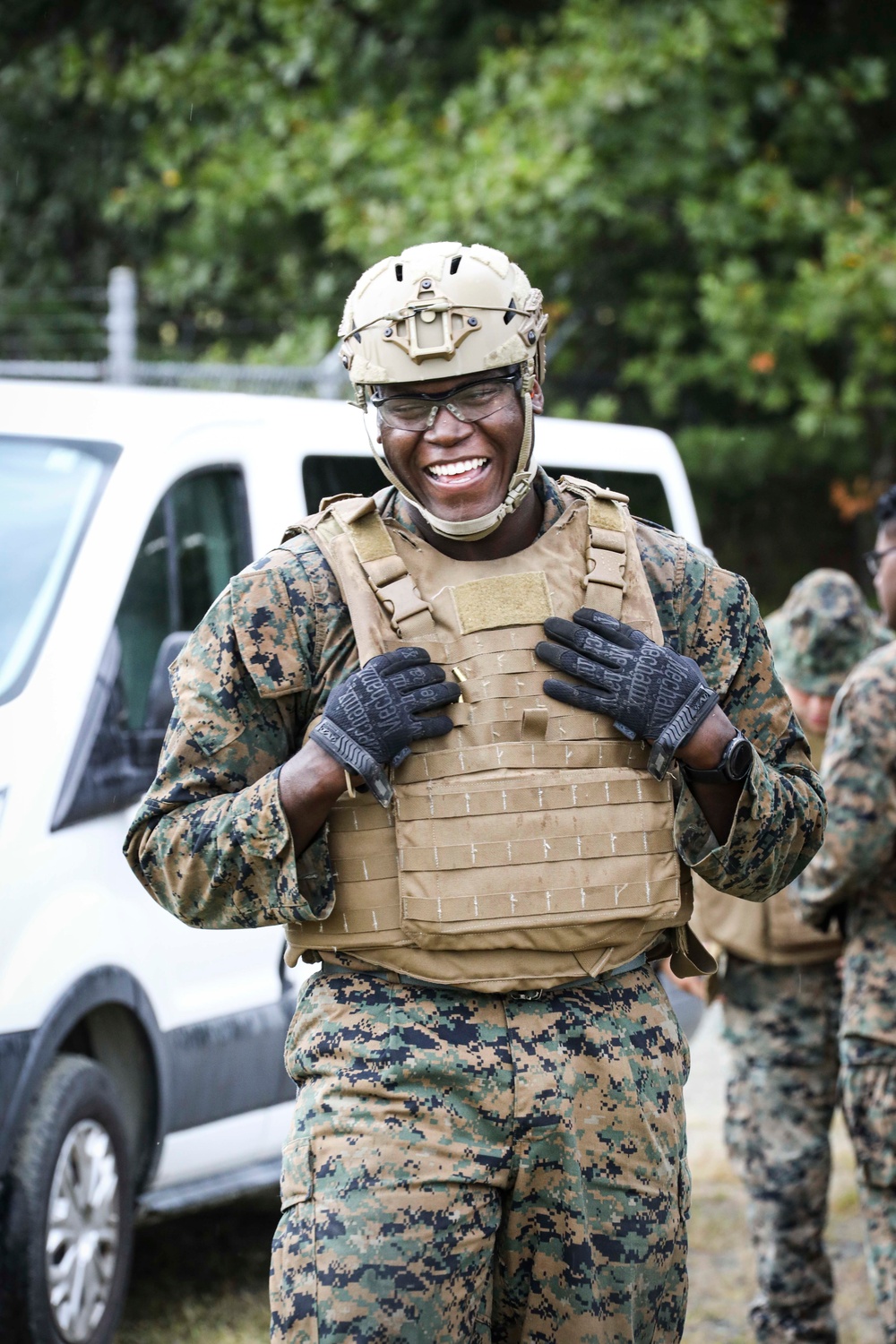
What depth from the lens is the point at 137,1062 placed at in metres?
4.40

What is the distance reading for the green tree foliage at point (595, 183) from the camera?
10445 mm

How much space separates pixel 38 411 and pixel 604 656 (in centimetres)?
240

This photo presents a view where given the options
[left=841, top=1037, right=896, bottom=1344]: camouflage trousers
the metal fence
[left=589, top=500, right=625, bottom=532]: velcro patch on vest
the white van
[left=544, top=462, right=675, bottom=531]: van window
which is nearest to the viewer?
[left=589, top=500, right=625, bottom=532]: velcro patch on vest

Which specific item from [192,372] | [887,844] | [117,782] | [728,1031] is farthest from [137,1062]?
[192,372]

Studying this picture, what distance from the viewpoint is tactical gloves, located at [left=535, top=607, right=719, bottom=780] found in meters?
2.55

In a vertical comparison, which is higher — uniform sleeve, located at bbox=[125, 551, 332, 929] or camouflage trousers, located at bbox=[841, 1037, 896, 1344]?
uniform sleeve, located at bbox=[125, 551, 332, 929]

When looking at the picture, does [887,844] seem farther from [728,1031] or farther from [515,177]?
[515,177]

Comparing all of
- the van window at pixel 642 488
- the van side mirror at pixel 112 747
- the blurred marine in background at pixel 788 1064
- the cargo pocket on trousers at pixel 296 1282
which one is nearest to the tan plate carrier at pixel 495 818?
the cargo pocket on trousers at pixel 296 1282

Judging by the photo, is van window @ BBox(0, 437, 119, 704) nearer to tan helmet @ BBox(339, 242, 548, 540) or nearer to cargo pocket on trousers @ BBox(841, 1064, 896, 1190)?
tan helmet @ BBox(339, 242, 548, 540)

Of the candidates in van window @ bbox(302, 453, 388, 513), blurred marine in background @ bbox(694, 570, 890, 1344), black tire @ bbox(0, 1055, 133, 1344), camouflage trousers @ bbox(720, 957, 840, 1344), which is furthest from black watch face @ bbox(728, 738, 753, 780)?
van window @ bbox(302, 453, 388, 513)

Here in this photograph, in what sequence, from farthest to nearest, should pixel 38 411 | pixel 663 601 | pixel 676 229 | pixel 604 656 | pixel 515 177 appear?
pixel 676 229, pixel 515 177, pixel 38 411, pixel 663 601, pixel 604 656

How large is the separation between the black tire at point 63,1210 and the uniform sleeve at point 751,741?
Answer: 5.99 ft

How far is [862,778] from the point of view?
379 cm

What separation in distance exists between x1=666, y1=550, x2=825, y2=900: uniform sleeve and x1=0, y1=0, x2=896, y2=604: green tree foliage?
7.70m
